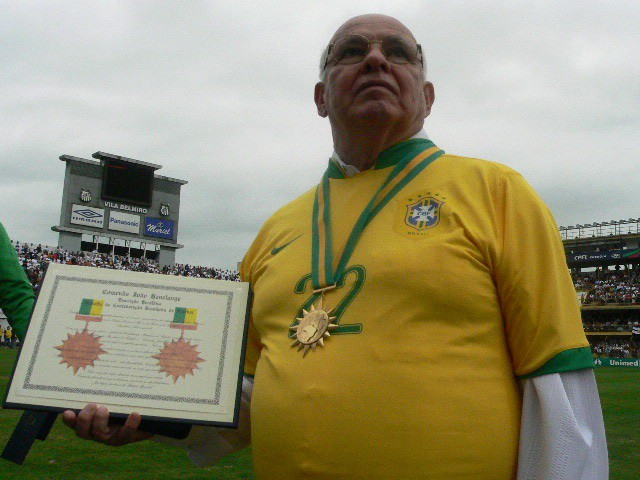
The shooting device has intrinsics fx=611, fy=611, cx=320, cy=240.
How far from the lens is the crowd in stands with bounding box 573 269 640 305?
1721 inches

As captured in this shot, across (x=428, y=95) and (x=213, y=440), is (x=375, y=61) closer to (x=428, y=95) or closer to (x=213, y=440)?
(x=428, y=95)

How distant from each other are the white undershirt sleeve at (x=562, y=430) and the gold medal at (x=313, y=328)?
62cm

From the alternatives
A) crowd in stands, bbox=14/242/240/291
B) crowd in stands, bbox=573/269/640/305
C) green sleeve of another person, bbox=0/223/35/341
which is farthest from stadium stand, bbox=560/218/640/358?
green sleeve of another person, bbox=0/223/35/341

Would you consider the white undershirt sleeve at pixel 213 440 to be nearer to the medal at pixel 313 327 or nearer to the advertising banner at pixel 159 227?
the medal at pixel 313 327

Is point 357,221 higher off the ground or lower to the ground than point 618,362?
higher

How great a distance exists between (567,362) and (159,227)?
39905 mm

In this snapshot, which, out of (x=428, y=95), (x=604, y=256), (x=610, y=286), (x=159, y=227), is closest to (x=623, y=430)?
(x=428, y=95)

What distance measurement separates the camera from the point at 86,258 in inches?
1436

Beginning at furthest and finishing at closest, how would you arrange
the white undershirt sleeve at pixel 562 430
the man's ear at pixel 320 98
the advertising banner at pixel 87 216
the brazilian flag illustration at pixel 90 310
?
the advertising banner at pixel 87 216 < the man's ear at pixel 320 98 < the brazilian flag illustration at pixel 90 310 < the white undershirt sleeve at pixel 562 430

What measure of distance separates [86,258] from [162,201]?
20.3 feet

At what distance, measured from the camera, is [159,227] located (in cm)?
3997

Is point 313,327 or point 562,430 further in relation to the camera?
point 313,327

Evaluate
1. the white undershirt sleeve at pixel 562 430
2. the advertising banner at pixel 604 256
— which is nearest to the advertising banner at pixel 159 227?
the advertising banner at pixel 604 256

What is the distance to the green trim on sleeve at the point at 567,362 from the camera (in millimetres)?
1681
